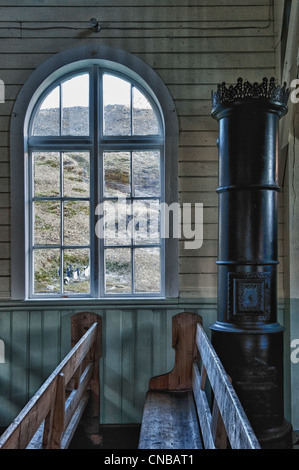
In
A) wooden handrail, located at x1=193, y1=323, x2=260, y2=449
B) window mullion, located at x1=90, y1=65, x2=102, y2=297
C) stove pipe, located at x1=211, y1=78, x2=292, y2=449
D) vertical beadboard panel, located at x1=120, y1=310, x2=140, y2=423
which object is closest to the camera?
wooden handrail, located at x1=193, y1=323, x2=260, y2=449

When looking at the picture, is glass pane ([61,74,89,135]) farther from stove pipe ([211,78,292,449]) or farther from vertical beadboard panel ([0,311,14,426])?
vertical beadboard panel ([0,311,14,426])

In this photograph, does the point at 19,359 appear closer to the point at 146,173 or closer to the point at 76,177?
the point at 76,177

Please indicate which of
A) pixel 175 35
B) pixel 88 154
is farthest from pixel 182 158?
pixel 175 35

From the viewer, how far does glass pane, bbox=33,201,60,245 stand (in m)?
3.43

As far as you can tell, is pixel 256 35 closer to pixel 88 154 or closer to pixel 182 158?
pixel 182 158

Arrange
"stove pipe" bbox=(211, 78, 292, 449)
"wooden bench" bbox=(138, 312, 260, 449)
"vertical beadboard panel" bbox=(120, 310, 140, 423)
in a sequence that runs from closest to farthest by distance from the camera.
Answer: "wooden bench" bbox=(138, 312, 260, 449)
"stove pipe" bbox=(211, 78, 292, 449)
"vertical beadboard panel" bbox=(120, 310, 140, 423)

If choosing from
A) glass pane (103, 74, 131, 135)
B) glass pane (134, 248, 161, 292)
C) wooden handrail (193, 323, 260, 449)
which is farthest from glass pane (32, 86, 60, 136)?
wooden handrail (193, 323, 260, 449)

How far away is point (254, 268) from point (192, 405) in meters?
0.97

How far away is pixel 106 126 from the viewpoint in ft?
11.4

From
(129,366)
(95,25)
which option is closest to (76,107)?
(95,25)

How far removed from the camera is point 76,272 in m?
3.43

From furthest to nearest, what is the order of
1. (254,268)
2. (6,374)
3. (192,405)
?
(6,374) < (192,405) < (254,268)

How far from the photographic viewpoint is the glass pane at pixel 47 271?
11.2 ft

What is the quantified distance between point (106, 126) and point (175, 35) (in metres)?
0.90
